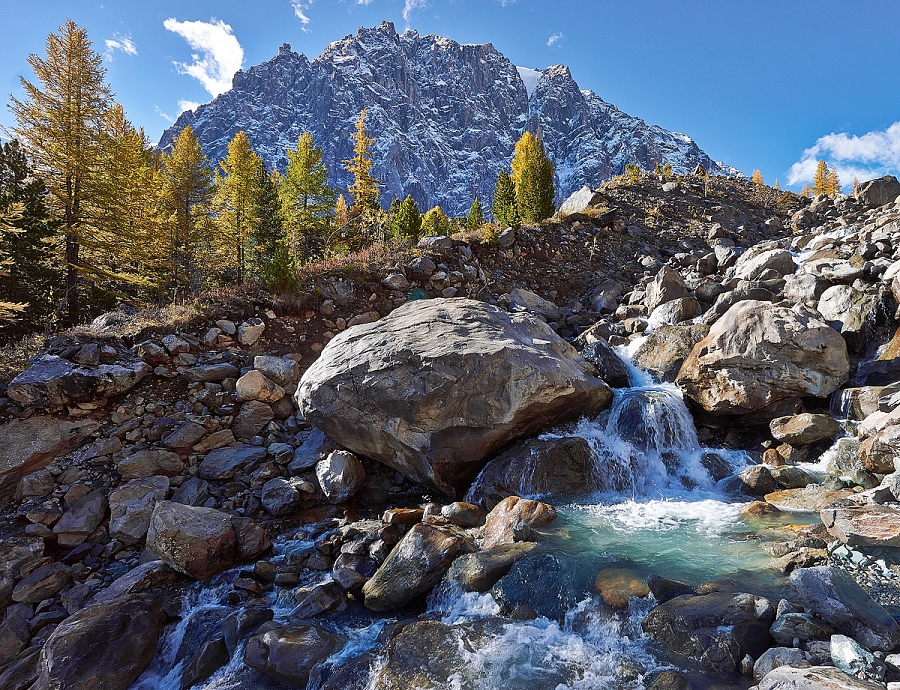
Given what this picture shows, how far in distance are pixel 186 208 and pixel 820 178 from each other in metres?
78.1

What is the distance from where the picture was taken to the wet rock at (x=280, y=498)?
8523 millimetres

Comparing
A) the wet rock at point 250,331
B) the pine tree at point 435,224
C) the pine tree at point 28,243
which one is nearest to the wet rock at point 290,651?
the wet rock at point 250,331

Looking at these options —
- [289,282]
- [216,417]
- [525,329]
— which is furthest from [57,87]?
[525,329]

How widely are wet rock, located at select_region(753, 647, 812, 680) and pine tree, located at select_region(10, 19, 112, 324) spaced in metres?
20.5

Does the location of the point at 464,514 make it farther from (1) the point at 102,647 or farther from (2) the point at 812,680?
(1) the point at 102,647

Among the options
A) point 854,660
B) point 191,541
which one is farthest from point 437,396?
point 854,660

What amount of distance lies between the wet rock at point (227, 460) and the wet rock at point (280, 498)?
3.19 ft

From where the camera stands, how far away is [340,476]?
9.07 metres

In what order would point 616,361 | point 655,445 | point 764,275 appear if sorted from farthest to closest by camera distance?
1. point 764,275
2. point 616,361
3. point 655,445

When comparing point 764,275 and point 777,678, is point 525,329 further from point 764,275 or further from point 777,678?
point 764,275

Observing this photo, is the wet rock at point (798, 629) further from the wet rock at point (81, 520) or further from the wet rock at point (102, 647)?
the wet rock at point (81, 520)

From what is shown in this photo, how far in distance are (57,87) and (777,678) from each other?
25.3 m

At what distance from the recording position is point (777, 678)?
375cm

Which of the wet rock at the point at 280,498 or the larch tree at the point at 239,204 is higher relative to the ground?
the larch tree at the point at 239,204
